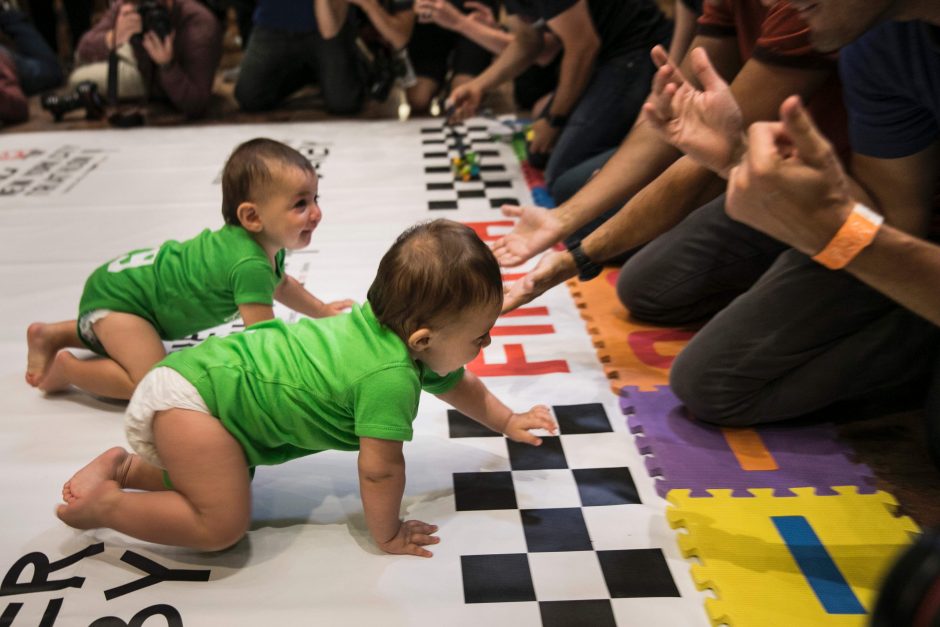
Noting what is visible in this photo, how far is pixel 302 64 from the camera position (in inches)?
123

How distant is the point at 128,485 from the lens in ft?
3.84

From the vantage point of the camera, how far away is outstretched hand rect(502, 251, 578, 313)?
4.59ft

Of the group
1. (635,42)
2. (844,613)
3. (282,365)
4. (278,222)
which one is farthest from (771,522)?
(635,42)

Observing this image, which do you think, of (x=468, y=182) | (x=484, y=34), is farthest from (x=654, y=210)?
(x=484, y=34)

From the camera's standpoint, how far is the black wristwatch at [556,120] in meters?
2.35

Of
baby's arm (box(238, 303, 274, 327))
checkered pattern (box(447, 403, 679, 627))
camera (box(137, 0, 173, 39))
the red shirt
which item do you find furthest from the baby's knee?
camera (box(137, 0, 173, 39))

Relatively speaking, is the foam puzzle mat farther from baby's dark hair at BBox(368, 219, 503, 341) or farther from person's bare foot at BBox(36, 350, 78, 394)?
baby's dark hair at BBox(368, 219, 503, 341)

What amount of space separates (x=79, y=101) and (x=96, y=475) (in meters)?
2.24

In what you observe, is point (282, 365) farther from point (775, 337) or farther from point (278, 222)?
point (775, 337)

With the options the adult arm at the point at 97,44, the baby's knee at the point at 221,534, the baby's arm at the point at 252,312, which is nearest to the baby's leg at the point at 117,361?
the baby's arm at the point at 252,312

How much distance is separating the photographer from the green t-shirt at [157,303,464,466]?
7.11 ft

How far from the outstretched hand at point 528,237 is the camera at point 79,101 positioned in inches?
77.7

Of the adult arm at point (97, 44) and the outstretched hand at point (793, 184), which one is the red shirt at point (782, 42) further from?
the adult arm at point (97, 44)

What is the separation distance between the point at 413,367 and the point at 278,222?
0.47 metres
